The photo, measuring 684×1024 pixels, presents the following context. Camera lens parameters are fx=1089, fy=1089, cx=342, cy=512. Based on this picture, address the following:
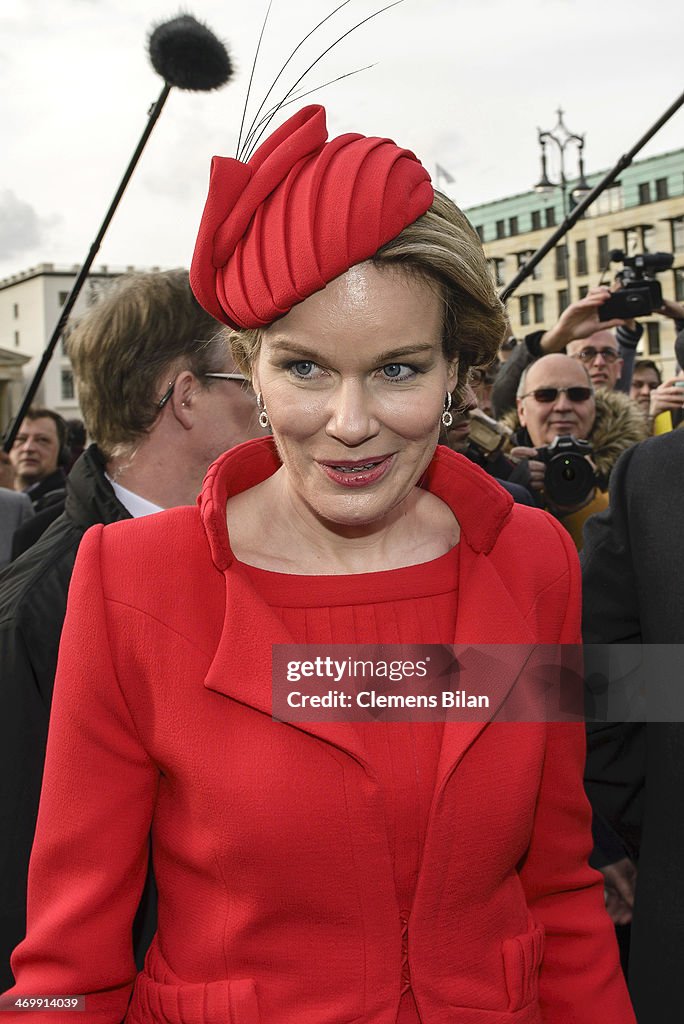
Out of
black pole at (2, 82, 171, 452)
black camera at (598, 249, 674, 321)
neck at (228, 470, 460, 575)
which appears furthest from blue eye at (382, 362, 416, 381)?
black camera at (598, 249, 674, 321)

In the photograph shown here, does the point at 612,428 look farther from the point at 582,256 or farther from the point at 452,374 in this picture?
the point at 582,256

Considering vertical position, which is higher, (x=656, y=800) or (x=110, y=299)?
(x=110, y=299)

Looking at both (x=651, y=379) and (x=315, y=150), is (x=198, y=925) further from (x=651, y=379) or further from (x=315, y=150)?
(x=651, y=379)

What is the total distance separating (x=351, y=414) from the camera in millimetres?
1619

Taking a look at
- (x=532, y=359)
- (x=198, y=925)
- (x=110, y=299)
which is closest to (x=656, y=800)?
(x=198, y=925)

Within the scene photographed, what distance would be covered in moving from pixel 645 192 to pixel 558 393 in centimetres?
6051

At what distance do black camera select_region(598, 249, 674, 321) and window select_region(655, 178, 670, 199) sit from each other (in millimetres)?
58067

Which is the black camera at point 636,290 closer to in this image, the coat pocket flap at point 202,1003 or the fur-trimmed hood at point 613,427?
the fur-trimmed hood at point 613,427

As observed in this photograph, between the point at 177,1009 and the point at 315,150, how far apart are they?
130 centimetres

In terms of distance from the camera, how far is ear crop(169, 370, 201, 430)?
9.67 feet

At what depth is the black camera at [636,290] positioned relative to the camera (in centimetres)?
546

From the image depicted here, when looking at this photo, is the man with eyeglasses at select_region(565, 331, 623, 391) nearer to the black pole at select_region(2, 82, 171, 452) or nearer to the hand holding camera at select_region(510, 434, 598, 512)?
the hand holding camera at select_region(510, 434, 598, 512)

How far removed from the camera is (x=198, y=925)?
1.65 metres

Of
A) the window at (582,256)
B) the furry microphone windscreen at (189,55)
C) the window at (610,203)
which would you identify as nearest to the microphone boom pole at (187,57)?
the furry microphone windscreen at (189,55)
